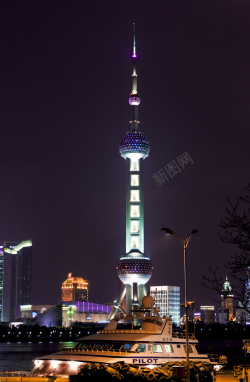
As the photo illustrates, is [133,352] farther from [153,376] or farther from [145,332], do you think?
[153,376]

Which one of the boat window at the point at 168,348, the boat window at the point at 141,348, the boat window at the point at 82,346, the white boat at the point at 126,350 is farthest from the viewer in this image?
the boat window at the point at 82,346

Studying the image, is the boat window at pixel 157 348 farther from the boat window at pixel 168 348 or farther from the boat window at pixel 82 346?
the boat window at pixel 82 346

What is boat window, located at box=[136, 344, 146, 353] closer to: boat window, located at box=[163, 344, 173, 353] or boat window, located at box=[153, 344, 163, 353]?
boat window, located at box=[153, 344, 163, 353]

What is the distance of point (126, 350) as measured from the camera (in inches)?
1859

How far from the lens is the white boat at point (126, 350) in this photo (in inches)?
1853

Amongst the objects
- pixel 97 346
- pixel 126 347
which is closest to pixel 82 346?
pixel 97 346

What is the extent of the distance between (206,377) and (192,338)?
12.8 m

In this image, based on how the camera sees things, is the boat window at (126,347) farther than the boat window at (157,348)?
No

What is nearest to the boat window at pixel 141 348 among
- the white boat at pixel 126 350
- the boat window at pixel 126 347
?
the white boat at pixel 126 350

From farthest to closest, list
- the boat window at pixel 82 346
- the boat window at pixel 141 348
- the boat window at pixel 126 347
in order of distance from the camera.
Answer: the boat window at pixel 82 346 < the boat window at pixel 141 348 < the boat window at pixel 126 347

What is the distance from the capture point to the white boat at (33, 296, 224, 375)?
47062 millimetres

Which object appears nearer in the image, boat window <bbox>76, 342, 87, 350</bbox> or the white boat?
the white boat

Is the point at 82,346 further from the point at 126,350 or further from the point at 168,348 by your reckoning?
the point at 168,348

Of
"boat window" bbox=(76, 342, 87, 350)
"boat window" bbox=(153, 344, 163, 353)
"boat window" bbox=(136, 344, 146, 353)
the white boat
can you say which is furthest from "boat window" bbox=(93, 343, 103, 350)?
"boat window" bbox=(153, 344, 163, 353)
